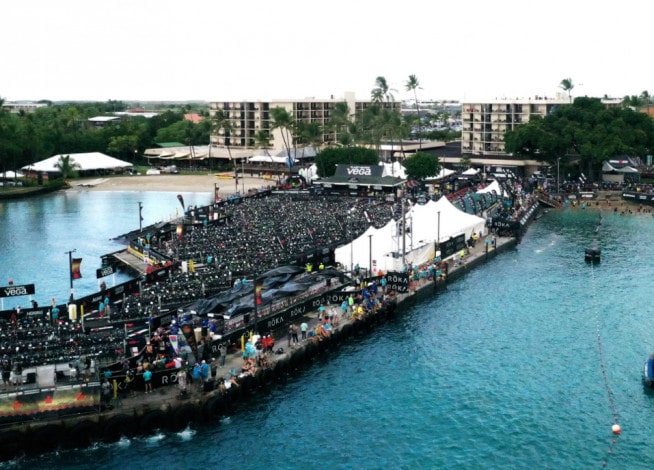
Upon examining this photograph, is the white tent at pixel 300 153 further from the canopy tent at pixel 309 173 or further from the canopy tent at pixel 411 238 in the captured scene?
the canopy tent at pixel 411 238

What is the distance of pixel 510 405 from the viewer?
98.9 feet

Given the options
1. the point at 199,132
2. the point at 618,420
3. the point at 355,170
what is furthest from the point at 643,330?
the point at 199,132

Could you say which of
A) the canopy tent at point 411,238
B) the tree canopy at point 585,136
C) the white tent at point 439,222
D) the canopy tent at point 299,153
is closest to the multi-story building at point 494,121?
the tree canopy at point 585,136

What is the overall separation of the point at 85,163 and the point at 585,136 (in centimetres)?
7327

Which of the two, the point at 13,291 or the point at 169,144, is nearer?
the point at 13,291

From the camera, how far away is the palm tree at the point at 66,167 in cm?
11000

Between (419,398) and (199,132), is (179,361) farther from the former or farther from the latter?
(199,132)

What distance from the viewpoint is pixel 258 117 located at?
5108 inches

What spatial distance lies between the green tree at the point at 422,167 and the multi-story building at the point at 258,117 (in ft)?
118

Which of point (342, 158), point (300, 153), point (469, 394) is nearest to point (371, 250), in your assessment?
point (469, 394)

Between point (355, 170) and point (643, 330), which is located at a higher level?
point (355, 170)

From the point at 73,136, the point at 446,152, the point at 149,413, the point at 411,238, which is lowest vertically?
the point at 149,413

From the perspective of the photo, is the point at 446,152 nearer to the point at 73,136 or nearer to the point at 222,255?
the point at 73,136

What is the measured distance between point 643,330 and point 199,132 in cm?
11745
